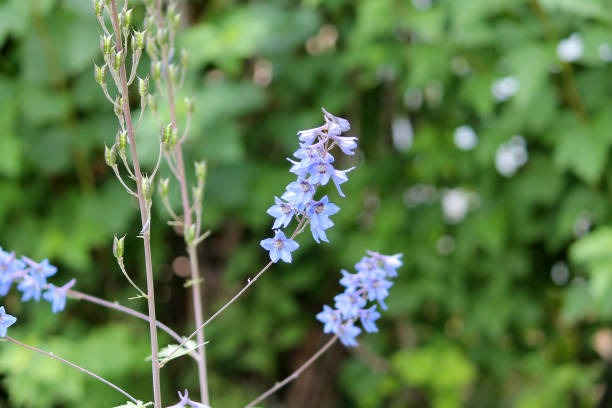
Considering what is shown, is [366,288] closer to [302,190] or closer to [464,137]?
[302,190]

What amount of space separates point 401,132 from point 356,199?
0.41m

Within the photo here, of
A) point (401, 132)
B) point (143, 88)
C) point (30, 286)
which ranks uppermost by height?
point (401, 132)

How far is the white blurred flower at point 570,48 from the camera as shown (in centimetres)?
221

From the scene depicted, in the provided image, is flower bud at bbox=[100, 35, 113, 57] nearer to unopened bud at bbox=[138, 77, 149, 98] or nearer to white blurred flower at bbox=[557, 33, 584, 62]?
unopened bud at bbox=[138, 77, 149, 98]

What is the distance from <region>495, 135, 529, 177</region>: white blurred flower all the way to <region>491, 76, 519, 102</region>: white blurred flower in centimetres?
15

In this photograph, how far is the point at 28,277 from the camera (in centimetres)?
103

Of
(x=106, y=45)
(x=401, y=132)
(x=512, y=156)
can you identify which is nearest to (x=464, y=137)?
(x=512, y=156)

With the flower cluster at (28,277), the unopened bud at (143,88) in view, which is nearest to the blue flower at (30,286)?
the flower cluster at (28,277)

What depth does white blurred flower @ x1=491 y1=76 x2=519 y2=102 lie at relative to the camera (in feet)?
7.66

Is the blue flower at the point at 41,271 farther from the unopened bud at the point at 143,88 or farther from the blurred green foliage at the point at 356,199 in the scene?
the blurred green foliage at the point at 356,199

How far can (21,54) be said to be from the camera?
2514 mm

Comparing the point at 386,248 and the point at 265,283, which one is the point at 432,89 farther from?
the point at 265,283

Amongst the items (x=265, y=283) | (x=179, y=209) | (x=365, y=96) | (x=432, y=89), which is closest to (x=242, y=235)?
(x=265, y=283)

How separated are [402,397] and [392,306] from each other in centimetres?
49
